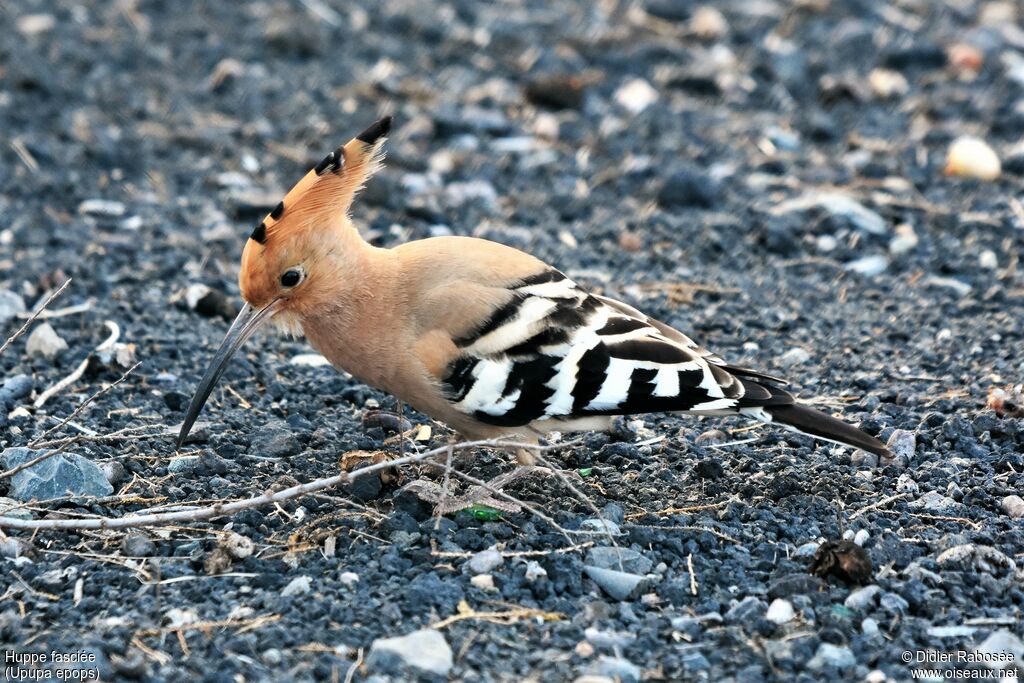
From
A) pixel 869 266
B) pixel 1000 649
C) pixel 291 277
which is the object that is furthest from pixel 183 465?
pixel 869 266

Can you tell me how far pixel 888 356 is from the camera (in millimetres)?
4559

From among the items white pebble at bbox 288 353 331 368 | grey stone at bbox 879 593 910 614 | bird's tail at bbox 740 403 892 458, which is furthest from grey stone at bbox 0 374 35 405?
grey stone at bbox 879 593 910 614

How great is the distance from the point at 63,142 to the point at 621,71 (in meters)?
2.93

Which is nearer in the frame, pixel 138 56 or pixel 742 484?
pixel 742 484

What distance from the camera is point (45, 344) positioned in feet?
14.2

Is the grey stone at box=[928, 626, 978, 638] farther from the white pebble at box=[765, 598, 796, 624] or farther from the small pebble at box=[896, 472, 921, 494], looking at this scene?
the small pebble at box=[896, 472, 921, 494]

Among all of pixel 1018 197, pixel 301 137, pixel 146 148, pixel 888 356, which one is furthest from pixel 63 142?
pixel 1018 197

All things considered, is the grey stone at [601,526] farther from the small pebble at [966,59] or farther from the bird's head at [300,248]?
the small pebble at [966,59]

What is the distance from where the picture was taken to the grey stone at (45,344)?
433 cm

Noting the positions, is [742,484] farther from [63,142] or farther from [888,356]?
[63,142]

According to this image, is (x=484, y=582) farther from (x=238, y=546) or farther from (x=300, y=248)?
(x=300, y=248)

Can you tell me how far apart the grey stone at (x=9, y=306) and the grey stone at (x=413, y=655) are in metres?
2.41

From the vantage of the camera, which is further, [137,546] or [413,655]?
[137,546]

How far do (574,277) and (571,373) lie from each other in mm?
1525
